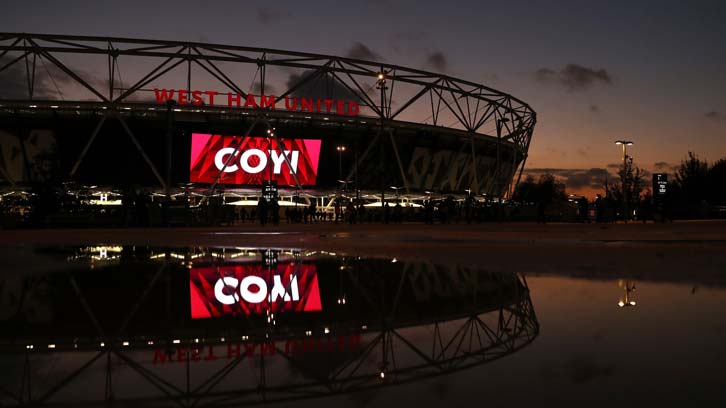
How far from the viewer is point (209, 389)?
128 inches

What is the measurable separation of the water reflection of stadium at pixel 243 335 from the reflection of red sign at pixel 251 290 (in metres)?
0.03

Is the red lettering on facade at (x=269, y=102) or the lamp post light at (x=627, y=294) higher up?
the red lettering on facade at (x=269, y=102)

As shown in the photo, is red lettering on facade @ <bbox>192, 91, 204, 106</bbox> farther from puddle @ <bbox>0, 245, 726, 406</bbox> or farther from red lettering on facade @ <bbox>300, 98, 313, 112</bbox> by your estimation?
puddle @ <bbox>0, 245, 726, 406</bbox>

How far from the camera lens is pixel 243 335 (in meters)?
4.58

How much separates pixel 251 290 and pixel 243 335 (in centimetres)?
264

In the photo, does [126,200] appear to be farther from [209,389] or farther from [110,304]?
[209,389]

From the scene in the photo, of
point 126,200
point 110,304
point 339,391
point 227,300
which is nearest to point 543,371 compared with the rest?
point 339,391

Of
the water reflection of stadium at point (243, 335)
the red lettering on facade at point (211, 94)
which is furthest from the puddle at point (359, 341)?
the red lettering on facade at point (211, 94)

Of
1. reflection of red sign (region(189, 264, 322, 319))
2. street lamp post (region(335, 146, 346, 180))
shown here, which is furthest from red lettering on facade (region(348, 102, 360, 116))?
reflection of red sign (region(189, 264, 322, 319))

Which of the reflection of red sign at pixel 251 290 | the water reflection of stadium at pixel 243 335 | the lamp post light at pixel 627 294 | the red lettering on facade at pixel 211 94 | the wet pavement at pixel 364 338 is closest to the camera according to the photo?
the wet pavement at pixel 364 338

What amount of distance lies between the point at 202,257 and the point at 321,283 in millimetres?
5226

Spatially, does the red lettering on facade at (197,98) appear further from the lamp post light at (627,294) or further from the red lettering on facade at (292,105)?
the lamp post light at (627,294)

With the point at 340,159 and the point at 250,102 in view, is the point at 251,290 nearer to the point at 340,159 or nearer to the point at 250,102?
the point at 250,102

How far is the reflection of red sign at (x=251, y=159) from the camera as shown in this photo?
5594 centimetres
